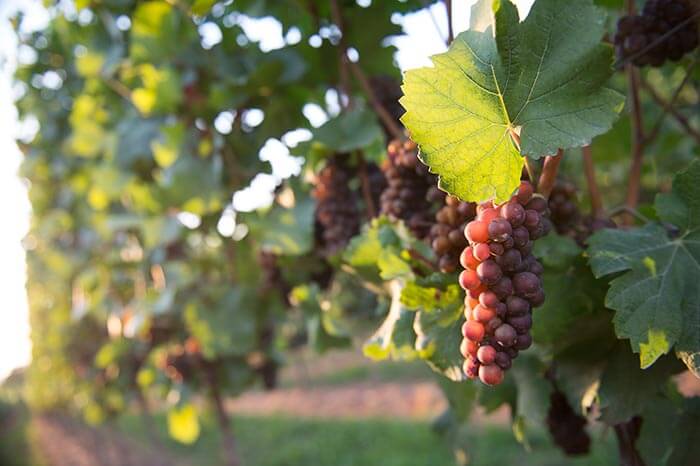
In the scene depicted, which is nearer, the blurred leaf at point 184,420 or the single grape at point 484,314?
the single grape at point 484,314

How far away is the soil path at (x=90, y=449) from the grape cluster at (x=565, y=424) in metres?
10.3

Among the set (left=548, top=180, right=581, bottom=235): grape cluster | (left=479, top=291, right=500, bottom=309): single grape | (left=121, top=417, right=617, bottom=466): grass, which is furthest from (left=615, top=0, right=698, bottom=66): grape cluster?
(left=121, top=417, right=617, bottom=466): grass

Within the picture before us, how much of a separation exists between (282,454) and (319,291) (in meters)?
10.6

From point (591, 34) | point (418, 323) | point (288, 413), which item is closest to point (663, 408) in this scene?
point (418, 323)

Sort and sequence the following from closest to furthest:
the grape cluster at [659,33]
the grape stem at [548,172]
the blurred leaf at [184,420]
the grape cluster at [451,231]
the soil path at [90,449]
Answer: the grape stem at [548,172]
the grape cluster at [451,231]
the grape cluster at [659,33]
the blurred leaf at [184,420]
the soil path at [90,449]

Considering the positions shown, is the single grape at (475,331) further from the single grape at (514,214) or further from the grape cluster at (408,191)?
the grape cluster at (408,191)

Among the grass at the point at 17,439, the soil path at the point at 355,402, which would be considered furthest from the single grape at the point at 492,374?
the grass at the point at 17,439

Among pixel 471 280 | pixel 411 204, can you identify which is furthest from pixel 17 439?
pixel 471 280

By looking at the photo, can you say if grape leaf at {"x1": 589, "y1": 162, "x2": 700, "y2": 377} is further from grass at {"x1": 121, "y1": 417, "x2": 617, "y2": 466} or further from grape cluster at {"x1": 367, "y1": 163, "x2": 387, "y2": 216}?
grass at {"x1": 121, "y1": 417, "x2": 617, "y2": 466}

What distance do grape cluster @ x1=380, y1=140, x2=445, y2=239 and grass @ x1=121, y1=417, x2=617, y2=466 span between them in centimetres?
601

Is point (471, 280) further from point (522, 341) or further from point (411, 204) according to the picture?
point (411, 204)

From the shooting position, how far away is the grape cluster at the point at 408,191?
48.6 inches

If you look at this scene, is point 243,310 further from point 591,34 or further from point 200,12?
point 591,34

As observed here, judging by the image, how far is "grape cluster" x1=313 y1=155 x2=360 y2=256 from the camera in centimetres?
166
